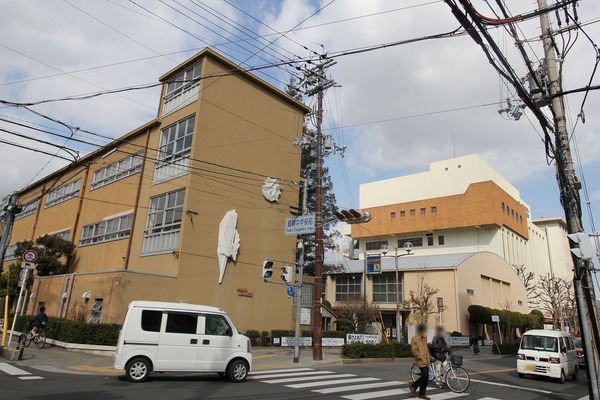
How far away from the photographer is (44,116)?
12.3 m

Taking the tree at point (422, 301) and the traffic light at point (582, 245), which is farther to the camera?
→ the tree at point (422, 301)

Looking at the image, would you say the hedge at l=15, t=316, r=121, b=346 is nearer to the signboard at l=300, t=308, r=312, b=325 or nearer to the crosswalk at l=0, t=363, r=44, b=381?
the crosswalk at l=0, t=363, r=44, b=381

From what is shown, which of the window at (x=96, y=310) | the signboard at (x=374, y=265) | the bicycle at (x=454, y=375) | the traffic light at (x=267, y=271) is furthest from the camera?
the signboard at (x=374, y=265)

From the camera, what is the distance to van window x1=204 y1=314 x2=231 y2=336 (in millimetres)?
11367

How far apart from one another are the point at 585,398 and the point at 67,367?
50.1ft

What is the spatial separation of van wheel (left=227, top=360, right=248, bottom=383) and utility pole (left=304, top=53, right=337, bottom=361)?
705 centimetres

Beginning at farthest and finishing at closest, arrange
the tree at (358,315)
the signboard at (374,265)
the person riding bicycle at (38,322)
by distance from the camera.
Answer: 1. the tree at (358,315)
2. the signboard at (374,265)
3. the person riding bicycle at (38,322)

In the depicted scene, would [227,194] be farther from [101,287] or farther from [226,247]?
[101,287]

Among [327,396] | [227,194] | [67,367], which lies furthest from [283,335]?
[327,396]

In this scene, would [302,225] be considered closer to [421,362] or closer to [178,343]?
[178,343]

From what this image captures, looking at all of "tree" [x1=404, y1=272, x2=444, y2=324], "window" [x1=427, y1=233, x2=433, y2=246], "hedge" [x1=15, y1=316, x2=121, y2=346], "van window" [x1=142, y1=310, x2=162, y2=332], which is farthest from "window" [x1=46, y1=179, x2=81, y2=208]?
"window" [x1=427, y1=233, x2=433, y2=246]

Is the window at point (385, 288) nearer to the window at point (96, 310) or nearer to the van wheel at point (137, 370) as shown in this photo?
the window at point (96, 310)

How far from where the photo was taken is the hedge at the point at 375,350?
19.2 m

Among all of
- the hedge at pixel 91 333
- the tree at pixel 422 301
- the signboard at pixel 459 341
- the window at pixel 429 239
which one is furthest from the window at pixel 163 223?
the window at pixel 429 239
